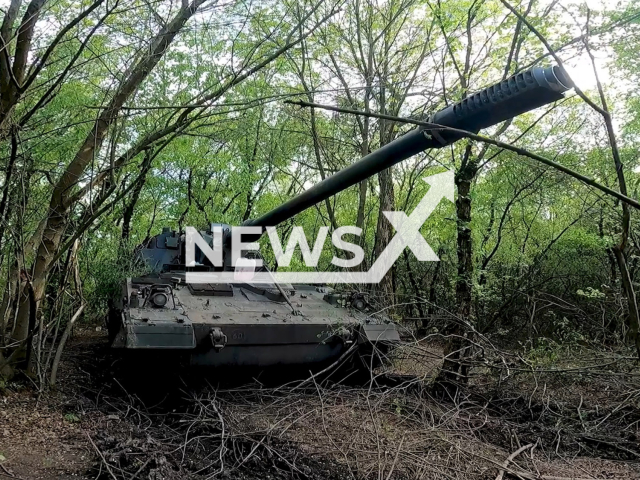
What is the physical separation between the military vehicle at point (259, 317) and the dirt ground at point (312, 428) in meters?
0.47

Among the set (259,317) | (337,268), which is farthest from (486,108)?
(337,268)

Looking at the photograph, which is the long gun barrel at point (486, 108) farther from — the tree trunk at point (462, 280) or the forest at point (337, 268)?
the tree trunk at point (462, 280)

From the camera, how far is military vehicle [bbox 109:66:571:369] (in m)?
5.79

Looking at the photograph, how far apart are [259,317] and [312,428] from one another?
1.64 meters

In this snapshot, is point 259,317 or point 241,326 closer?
point 241,326

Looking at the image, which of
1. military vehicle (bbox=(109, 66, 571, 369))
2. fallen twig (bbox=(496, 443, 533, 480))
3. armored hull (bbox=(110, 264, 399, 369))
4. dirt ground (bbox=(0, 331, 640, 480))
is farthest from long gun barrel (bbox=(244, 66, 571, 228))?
armored hull (bbox=(110, 264, 399, 369))

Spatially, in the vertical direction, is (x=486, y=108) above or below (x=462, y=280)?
above

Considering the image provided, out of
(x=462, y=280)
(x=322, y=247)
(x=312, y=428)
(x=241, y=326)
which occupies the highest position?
(x=322, y=247)

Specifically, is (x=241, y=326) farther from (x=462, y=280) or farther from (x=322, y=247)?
(x=322, y=247)

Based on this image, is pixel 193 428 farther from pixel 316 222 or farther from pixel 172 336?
pixel 316 222

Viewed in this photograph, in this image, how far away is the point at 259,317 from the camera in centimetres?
676

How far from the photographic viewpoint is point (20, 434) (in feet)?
16.7

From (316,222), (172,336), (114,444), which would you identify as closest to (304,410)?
(172,336)

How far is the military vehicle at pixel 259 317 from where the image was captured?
Answer: 19.0 ft
